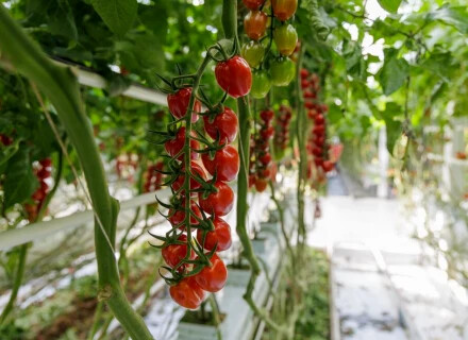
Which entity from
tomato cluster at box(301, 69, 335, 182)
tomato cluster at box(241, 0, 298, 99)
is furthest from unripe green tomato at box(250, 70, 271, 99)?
tomato cluster at box(301, 69, 335, 182)

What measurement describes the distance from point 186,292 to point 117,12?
Answer: 0.83 feet

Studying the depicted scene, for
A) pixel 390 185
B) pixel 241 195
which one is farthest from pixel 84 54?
pixel 390 185

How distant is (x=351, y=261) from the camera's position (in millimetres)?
2752

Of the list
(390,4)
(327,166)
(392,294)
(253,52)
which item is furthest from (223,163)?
(392,294)

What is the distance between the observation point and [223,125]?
275mm

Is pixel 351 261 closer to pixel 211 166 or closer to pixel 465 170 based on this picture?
pixel 465 170

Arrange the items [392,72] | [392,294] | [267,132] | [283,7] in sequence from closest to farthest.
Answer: [283,7], [392,72], [267,132], [392,294]

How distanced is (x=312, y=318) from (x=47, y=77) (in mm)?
1970

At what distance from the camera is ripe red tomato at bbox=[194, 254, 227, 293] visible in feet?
0.90

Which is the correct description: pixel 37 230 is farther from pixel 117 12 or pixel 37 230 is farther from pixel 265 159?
pixel 265 159

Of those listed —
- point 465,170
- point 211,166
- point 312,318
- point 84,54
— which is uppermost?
point 84,54

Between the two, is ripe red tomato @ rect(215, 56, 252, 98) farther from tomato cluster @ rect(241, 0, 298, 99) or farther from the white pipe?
the white pipe

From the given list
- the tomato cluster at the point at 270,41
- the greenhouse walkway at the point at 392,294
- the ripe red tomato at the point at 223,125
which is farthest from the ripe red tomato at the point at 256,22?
the greenhouse walkway at the point at 392,294

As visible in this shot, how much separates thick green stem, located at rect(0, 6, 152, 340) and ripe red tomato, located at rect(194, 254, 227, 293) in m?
0.05
